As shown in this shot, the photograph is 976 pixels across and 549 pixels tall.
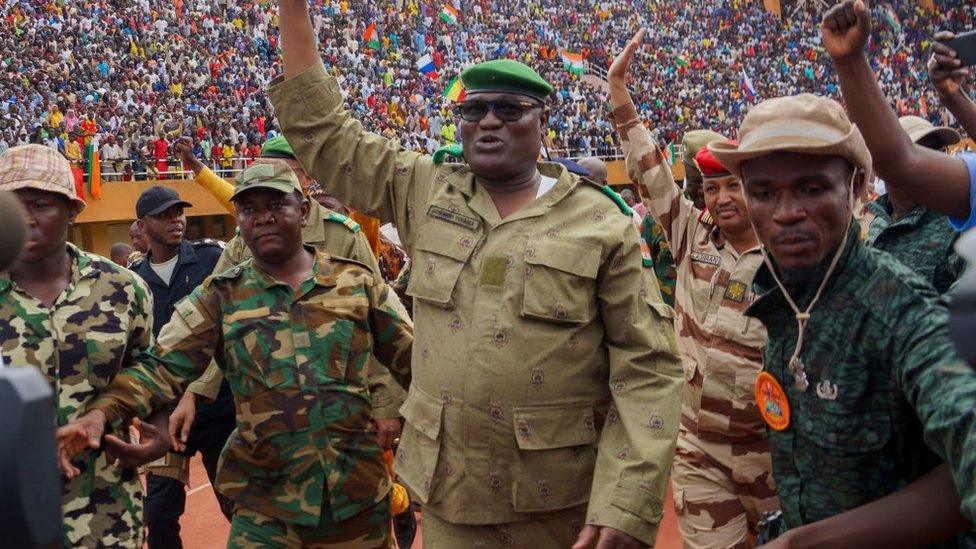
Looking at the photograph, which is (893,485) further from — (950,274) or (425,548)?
(425,548)

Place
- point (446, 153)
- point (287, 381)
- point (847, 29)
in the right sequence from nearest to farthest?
point (847, 29), point (446, 153), point (287, 381)

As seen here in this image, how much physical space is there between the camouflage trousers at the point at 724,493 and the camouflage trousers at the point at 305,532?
119 cm

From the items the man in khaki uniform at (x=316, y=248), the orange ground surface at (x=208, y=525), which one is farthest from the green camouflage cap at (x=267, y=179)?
the orange ground surface at (x=208, y=525)

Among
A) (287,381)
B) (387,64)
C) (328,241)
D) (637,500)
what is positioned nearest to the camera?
(637,500)

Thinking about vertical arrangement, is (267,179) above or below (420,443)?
above

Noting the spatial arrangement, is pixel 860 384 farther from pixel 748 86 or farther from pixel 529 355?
pixel 748 86

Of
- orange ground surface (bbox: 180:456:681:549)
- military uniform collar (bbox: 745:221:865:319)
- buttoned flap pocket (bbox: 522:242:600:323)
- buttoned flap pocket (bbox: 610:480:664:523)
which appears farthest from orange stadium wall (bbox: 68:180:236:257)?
military uniform collar (bbox: 745:221:865:319)

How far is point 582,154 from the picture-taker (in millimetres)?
29484

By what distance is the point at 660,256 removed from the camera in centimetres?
573

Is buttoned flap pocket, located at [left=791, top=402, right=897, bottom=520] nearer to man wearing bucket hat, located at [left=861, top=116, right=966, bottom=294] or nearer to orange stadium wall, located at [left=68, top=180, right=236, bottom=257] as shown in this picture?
man wearing bucket hat, located at [left=861, top=116, right=966, bottom=294]

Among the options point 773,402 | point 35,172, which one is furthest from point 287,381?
point 773,402

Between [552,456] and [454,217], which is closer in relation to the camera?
[552,456]

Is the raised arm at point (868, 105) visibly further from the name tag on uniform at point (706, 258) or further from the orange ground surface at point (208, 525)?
the orange ground surface at point (208, 525)

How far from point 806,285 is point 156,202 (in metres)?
5.01
